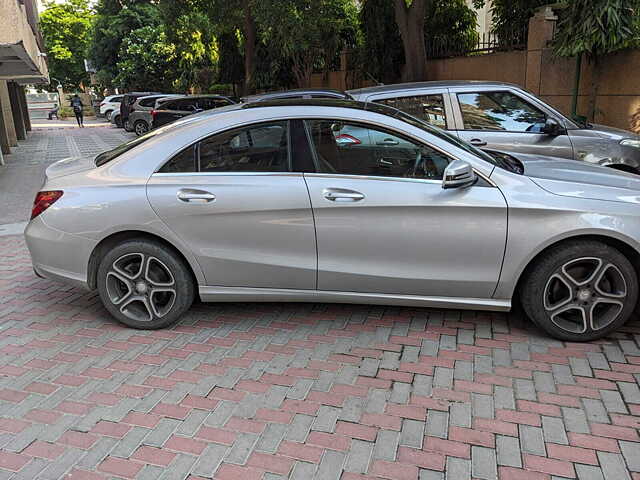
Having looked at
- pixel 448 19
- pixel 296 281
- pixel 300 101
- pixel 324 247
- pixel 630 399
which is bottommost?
pixel 630 399

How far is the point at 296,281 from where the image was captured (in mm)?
3895

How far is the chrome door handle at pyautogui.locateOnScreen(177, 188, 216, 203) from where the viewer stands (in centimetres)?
381

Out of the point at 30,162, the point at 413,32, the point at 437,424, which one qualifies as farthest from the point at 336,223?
the point at 30,162

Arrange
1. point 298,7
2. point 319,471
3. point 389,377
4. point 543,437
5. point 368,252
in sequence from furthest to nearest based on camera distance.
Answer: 1. point 298,7
2. point 368,252
3. point 389,377
4. point 543,437
5. point 319,471

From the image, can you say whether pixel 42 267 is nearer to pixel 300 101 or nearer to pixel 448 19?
pixel 300 101

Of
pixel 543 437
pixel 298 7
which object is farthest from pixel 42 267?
pixel 298 7

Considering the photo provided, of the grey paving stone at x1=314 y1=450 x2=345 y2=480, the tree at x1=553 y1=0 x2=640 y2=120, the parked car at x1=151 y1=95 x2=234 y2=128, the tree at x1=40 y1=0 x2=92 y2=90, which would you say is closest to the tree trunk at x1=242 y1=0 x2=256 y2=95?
the parked car at x1=151 y1=95 x2=234 y2=128

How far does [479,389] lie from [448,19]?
14.8m

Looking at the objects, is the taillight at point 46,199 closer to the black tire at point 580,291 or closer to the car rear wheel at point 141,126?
the black tire at point 580,291

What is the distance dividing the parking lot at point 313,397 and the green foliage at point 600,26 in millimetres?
7450

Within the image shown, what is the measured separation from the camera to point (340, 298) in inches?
154

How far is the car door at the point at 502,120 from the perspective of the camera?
20.6ft

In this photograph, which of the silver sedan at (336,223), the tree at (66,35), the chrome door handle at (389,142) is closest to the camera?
the silver sedan at (336,223)

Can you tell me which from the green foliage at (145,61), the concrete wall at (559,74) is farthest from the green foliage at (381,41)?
the green foliage at (145,61)
